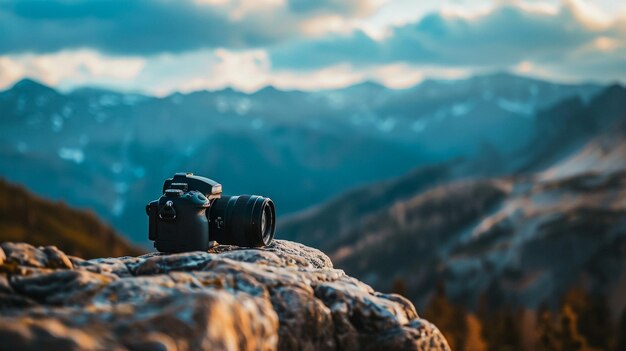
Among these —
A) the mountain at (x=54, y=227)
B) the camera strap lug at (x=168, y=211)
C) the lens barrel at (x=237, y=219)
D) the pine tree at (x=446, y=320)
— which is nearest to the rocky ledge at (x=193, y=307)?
the camera strap lug at (x=168, y=211)

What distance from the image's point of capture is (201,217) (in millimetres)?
7855

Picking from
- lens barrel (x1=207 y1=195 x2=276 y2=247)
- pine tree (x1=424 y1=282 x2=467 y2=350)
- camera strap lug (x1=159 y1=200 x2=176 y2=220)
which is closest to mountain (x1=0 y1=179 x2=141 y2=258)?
pine tree (x1=424 y1=282 x2=467 y2=350)

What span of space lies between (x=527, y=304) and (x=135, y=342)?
5121 inches

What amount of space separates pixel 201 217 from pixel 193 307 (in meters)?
2.95

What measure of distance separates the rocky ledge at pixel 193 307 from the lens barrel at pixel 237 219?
82 cm

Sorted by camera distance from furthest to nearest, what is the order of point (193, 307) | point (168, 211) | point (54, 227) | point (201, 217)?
point (54, 227) → point (201, 217) → point (168, 211) → point (193, 307)

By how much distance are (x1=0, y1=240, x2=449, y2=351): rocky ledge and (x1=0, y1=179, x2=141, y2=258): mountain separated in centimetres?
→ 15057

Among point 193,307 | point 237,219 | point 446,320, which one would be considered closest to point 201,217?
point 237,219

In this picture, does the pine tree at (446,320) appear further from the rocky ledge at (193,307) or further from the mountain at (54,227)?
the mountain at (54,227)

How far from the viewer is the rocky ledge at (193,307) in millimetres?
4613

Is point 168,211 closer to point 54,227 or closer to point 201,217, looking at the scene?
point 201,217

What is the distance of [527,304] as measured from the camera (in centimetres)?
12650

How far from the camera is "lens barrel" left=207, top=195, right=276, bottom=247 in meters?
8.30

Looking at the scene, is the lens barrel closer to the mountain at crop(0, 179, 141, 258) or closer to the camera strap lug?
the camera strap lug
